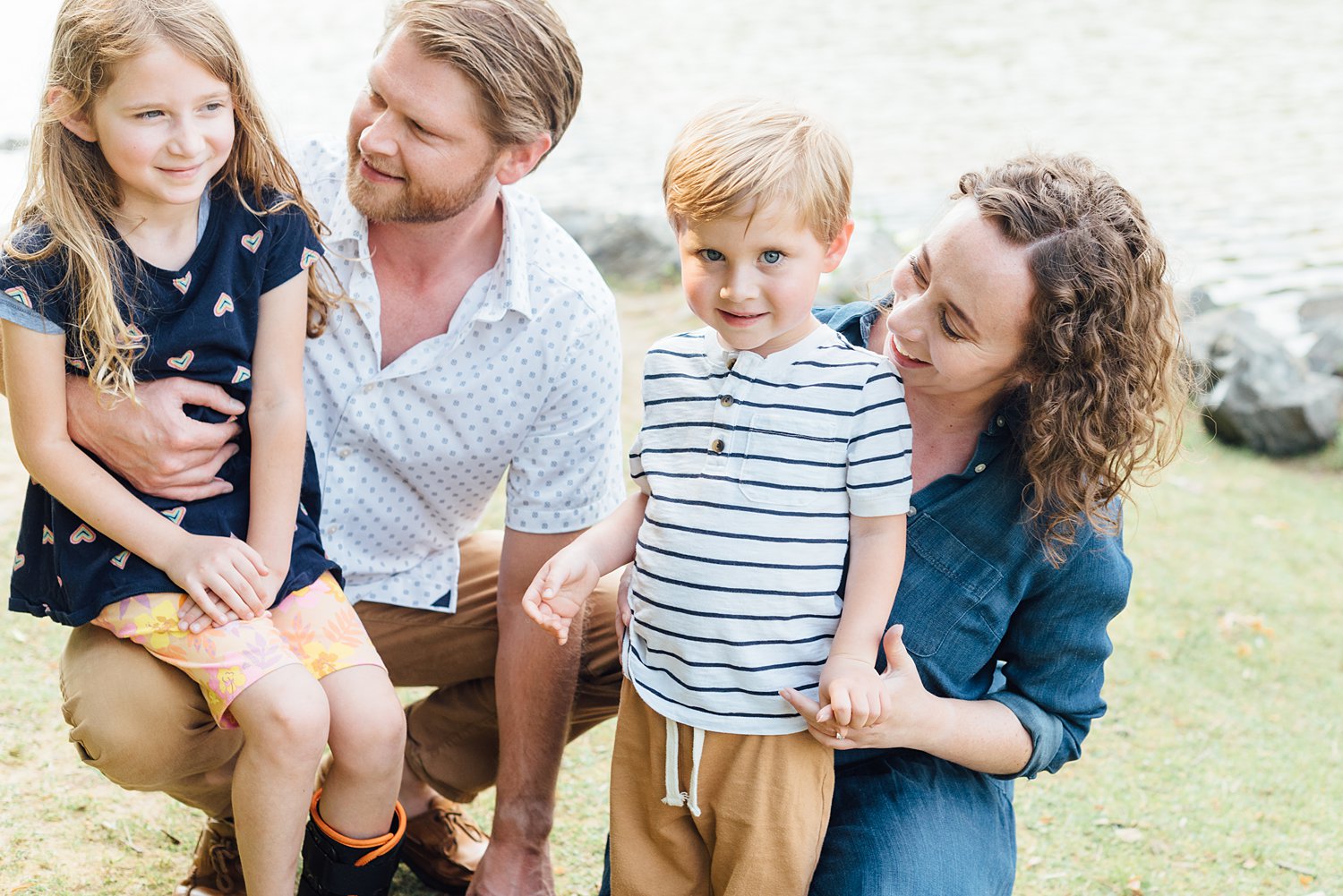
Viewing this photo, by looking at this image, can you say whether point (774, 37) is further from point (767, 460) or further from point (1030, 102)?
point (767, 460)

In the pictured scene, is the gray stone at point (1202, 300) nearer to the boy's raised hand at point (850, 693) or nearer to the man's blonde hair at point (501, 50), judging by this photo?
the man's blonde hair at point (501, 50)

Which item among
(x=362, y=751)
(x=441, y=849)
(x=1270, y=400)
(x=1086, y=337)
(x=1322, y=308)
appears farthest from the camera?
(x=1322, y=308)

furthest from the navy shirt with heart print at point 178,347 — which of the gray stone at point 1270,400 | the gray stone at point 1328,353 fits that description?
the gray stone at point 1328,353

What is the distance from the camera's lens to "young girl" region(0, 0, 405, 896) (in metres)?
1.97

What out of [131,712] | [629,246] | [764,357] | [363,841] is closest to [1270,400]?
[629,246]

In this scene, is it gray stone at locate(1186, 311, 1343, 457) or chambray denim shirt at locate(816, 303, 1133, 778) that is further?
gray stone at locate(1186, 311, 1343, 457)

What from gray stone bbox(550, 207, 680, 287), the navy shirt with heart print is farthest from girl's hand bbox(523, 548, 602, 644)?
gray stone bbox(550, 207, 680, 287)

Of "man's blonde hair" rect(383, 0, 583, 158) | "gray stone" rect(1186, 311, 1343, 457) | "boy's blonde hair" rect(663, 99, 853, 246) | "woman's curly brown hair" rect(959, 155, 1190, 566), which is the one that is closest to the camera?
"boy's blonde hair" rect(663, 99, 853, 246)

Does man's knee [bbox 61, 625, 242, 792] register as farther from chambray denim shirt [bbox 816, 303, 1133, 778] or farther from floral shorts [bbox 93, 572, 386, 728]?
chambray denim shirt [bbox 816, 303, 1133, 778]

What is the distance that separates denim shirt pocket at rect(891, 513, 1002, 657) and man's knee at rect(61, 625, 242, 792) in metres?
1.12

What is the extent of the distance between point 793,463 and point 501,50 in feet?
3.28

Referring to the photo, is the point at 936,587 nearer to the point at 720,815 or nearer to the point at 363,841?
the point at 720,815

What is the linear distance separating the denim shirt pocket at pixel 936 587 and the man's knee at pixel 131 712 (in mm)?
1120

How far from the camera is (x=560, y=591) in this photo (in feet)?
6.47
